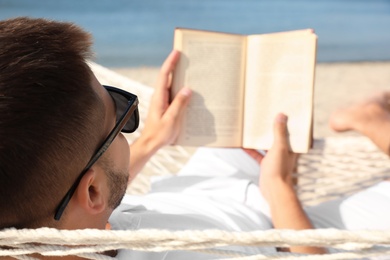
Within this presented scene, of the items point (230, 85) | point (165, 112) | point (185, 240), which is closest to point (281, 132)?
point (230, 85)

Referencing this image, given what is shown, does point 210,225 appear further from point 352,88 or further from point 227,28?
point 227,28

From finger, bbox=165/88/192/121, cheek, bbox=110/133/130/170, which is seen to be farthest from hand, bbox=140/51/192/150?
cheek, bbox=110/133/130/170

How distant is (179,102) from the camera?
1.36m

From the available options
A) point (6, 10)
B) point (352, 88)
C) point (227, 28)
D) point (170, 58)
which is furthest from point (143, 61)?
point (170, 58)

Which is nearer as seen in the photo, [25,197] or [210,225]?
[25,197]

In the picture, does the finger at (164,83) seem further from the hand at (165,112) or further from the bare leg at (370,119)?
the bare leg at (370,119)

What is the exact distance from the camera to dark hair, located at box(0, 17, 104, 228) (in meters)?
0.64

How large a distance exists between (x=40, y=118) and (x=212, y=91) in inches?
30.7

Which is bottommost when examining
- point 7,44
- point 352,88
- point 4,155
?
point 352,88

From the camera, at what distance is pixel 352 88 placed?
4.30 m

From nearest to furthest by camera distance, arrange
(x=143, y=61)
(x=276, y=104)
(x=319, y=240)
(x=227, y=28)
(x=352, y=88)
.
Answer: (x=319, y=240) → (x=276, y=104) → (x=352, y=88) → (x=143, y=61) → (x=227, y=28)

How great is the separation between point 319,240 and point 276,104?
778mm

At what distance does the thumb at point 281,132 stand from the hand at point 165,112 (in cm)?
24

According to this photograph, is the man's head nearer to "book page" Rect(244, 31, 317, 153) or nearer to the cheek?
the cheek
